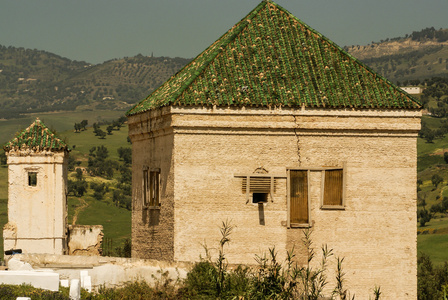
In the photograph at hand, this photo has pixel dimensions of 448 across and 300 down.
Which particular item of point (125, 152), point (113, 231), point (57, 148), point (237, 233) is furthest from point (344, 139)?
point (125, 152)

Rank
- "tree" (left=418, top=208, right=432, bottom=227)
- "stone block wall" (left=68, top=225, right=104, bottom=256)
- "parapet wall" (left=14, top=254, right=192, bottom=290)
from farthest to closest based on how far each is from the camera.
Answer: "tree" (left=418, top=208, right=432, bottom=227), "stone block wall" (left=68, top=225, right=104, bottom=256), "parapet wall" (left=14, top=254, right=192, bottom=290)

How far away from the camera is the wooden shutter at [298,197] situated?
23.2 metres

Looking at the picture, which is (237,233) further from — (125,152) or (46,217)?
(125,152)

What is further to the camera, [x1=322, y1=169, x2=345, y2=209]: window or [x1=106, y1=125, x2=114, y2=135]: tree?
[x1=106, y1=125, x2=114, y2=135]: tree

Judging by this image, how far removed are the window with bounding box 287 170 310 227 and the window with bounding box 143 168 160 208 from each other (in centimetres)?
390

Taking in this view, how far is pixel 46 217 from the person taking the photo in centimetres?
2638

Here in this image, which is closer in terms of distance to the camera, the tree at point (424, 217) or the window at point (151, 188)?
the window at point (151, 188)

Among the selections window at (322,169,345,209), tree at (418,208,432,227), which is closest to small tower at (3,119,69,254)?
window at (322,169,345,209)

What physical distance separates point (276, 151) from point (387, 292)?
5.10m

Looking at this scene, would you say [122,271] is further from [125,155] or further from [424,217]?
[125,155]

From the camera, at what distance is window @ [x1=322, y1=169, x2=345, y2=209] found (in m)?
23.4

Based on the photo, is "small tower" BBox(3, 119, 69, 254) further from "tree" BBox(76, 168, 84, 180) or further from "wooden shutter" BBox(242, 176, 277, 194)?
"tree" BBox(76, 168, 84, 180)

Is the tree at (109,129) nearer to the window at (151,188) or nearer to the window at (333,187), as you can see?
the window at (151,188)

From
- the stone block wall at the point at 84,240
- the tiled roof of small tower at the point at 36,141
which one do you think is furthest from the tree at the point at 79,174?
the tiled roof of small tower at the point at 36,141
